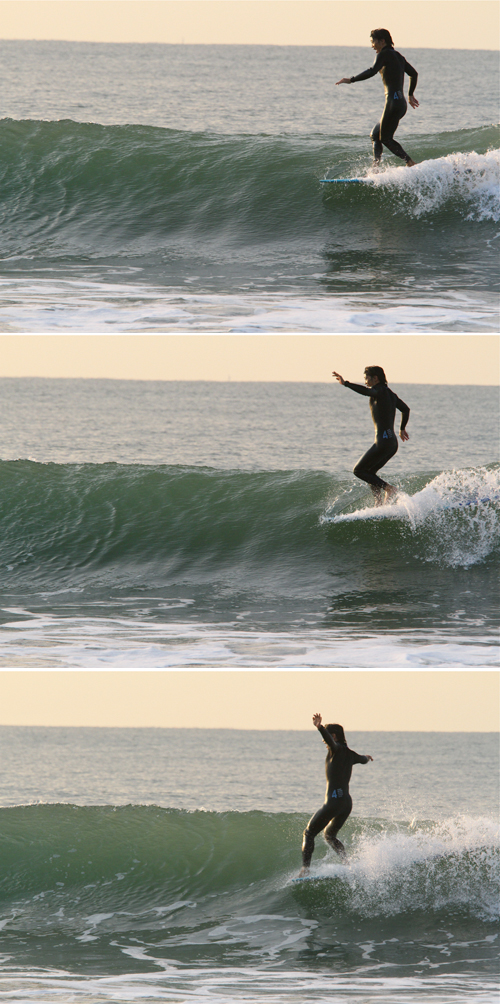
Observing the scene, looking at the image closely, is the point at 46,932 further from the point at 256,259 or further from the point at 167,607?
the point at 256,259

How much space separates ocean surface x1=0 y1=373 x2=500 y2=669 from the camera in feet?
25.2

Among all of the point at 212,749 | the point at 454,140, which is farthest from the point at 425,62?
the point at 454,140

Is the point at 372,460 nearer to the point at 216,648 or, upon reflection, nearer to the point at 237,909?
the point at 216,648

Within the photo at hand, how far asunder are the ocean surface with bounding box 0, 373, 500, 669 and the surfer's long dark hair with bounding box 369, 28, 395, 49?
4.95 metres

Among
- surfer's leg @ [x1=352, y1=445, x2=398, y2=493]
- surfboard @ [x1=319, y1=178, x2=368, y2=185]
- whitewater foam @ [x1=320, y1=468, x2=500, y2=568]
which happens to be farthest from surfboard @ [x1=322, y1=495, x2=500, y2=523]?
surfboard @ [x1=319, y1=178, x2=368, y2=185]

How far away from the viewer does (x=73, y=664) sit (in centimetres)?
727

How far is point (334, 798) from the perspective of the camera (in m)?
7.26

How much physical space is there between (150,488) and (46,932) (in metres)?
6.32

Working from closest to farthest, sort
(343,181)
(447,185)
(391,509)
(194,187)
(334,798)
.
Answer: (334,798) < (391,509) < (447,185) < (343,181) < (194,187)

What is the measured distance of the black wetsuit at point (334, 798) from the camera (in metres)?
7.27

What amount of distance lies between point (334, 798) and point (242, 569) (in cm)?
336

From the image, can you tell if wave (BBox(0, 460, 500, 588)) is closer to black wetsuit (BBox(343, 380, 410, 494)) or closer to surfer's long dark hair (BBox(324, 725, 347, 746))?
black wetsuit (BBox(343, 380, 410, 494))

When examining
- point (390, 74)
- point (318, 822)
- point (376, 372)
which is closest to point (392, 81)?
point (390, 74)

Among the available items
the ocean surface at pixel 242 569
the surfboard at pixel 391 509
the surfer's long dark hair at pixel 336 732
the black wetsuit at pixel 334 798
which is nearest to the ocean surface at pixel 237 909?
the black wetsuit at pixel 334 798
